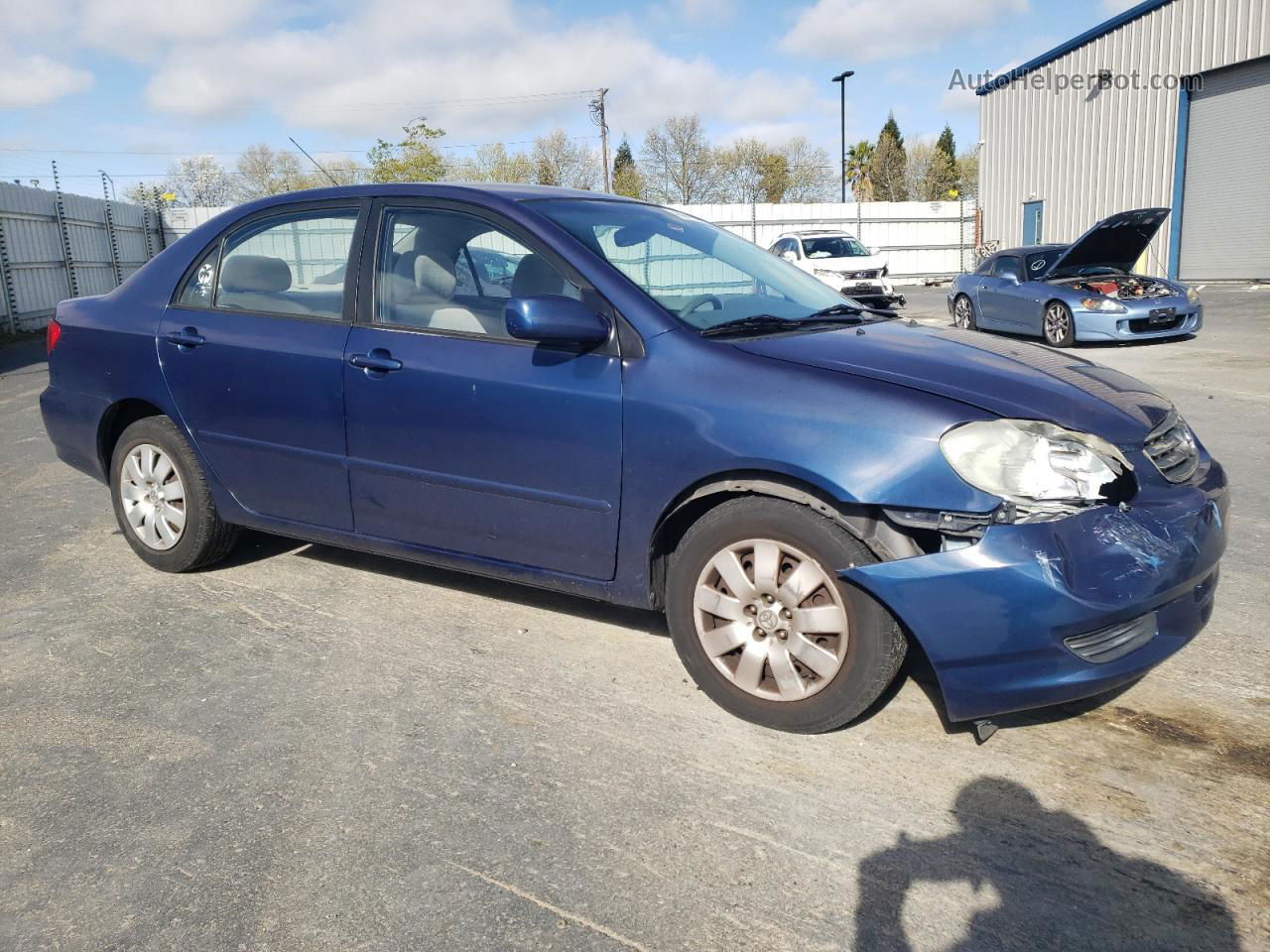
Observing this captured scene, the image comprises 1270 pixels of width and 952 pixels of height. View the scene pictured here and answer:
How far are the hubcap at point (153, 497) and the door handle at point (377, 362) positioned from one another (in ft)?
4.13

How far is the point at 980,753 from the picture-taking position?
289cm

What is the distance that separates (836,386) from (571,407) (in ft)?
2.81

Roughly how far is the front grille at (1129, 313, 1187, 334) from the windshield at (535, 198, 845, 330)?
1015 centimetres

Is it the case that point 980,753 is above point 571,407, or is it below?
below

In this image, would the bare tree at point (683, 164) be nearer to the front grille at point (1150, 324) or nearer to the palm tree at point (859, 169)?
the palm tree at point (859, 169)

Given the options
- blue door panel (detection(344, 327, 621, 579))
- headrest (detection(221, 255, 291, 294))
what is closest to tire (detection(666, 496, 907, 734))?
blue door panel (detection(344, 327, 621, 579))

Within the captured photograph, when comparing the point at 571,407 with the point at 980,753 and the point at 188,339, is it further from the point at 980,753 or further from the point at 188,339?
the point at 188,339

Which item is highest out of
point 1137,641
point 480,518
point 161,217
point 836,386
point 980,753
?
point 161,217

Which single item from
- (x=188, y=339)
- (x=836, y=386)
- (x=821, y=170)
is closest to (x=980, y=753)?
(x=836, y=386)

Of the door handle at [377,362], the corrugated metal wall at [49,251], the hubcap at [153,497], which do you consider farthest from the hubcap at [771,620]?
the corrugated metal wall at [49,251]

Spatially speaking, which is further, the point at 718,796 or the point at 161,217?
the point at 161,217

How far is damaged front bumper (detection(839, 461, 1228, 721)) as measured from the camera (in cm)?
261

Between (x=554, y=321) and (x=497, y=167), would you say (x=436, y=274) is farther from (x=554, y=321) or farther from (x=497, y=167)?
(x=497, y=167)

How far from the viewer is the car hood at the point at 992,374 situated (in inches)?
113
